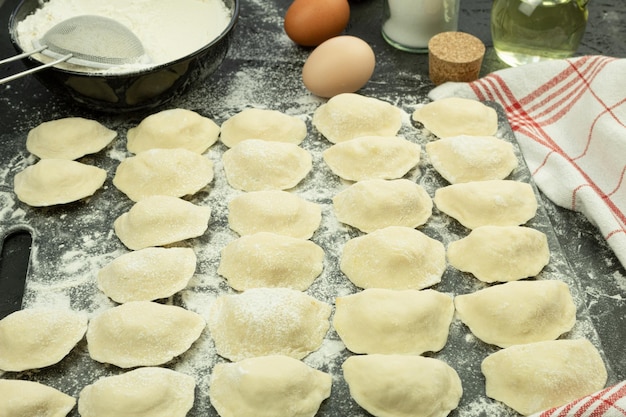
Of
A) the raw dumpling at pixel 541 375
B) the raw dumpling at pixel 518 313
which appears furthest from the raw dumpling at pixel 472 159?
the raw dumpling at pixel 541 375

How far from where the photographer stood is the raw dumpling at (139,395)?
124cm

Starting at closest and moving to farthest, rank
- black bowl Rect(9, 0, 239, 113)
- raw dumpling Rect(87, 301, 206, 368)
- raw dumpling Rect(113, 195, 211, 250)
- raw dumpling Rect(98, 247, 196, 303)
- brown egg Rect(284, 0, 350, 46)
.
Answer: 1. raw dumpling Rect(87, 301, 206, 368)
2. raw dumpling Rect(98, 247, 196, 303)
3. raw dumpling Rect(113, 195, 211, 250)
4. black bowl Rect(9, 0, 239, 113)
5. brown egg Rect(284, 0, 350, 46)

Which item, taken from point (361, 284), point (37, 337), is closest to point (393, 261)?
point (361, 284)

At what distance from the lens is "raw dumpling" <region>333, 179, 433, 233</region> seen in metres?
1.59

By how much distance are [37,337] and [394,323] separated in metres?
0.67

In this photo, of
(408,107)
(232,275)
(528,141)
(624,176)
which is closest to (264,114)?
(408,107)

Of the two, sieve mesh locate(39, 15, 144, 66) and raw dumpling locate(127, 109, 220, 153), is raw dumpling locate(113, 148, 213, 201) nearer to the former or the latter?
raw dumpling locate(127, 109, 220, 153)

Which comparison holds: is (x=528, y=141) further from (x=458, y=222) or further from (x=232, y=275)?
(x=232, y=275)

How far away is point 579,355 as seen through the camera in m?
1.32

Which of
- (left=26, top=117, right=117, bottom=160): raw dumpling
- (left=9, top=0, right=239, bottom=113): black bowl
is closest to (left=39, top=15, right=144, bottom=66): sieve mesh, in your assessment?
(left=9, top=0, right=239, bottom=113): black bowl

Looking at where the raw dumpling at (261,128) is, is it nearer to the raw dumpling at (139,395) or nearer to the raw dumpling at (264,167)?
the raw dumpling at (264,167)

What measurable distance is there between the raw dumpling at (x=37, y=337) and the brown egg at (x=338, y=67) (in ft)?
2.99

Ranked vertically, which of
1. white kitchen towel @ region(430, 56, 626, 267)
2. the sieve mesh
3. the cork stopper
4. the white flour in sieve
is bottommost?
white kitchen towel @ region(430, 56, 626, 267)

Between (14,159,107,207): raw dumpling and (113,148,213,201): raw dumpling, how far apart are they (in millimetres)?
68
